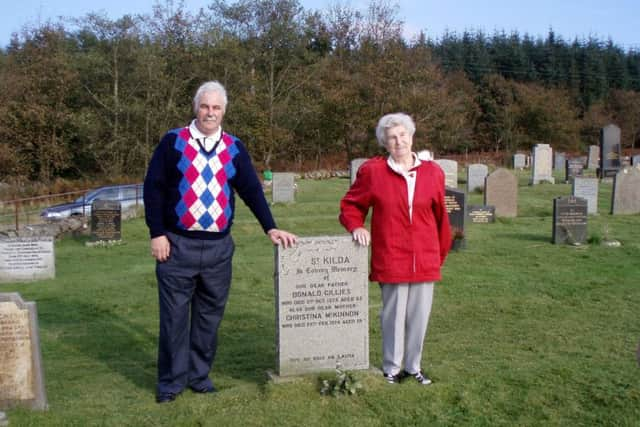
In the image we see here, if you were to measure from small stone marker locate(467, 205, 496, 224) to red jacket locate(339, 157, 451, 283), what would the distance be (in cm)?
1117

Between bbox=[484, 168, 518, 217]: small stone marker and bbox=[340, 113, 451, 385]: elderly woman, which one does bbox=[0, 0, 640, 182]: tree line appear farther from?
bbox=[340, 113, 451, 385]: elderly woman

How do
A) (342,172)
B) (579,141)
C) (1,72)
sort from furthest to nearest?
(579,141) → (342,172) → (1,72)

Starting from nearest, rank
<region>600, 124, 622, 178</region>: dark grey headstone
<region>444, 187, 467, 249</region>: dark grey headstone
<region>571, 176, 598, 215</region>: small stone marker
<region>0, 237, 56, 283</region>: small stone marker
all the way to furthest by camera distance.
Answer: <region>0, 237, 56, 283</region>: small stone marker < <region>444, 187, 467, 249</region>: dark grey headstone < <region>571, 176, 598, 215</region>: small stone marker < <region>600, 124, 622, 178</region>: dark grey headstone

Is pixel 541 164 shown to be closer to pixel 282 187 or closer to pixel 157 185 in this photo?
pixel 282 187

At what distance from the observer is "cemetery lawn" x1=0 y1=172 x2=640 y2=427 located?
14.6 ft

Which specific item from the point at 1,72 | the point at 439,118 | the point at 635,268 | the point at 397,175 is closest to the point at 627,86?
the point at 439,118

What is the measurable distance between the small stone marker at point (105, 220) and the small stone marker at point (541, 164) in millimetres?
16526

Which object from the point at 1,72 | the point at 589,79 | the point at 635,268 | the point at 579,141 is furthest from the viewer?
the point at 589,79

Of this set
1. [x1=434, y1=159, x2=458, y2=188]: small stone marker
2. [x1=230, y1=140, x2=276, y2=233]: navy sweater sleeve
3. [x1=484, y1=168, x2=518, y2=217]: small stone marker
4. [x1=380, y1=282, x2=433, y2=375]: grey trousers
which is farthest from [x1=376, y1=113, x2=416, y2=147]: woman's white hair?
[x1=434, y1=159, x2=458, y2=188]: small stone marker

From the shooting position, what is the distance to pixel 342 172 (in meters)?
35.8

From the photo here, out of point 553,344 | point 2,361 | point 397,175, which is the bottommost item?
point 553,344

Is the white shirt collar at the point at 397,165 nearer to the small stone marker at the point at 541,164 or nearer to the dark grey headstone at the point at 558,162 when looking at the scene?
the small stone marker at the point at 541,164

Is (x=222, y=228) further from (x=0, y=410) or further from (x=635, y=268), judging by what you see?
(x=635, y=268)

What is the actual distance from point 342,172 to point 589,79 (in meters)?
47.9
